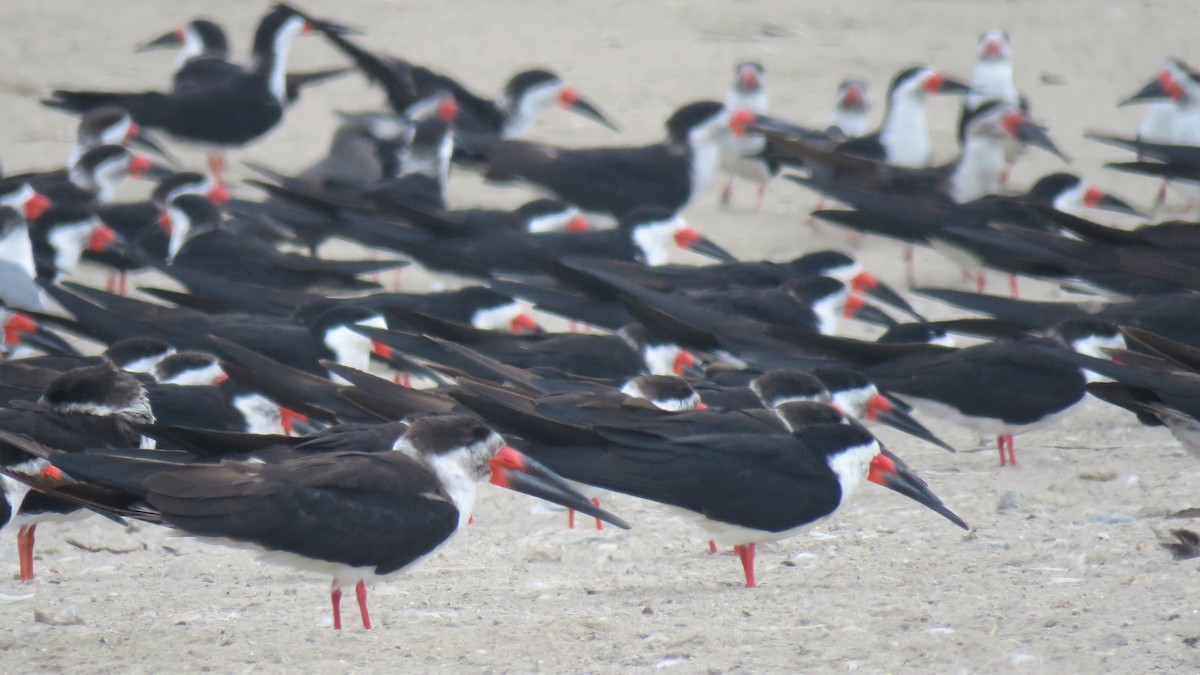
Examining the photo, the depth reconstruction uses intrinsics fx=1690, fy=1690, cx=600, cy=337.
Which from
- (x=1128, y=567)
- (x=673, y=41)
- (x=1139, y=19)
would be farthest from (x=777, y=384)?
(x=1139, y=19)

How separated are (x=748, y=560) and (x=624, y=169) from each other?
5.34 meters

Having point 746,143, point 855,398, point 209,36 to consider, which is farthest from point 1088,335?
point 209,36

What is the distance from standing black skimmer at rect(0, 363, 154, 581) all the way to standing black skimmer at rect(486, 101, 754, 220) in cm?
485

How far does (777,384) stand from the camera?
252 inches

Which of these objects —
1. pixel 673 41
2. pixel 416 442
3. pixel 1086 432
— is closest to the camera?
pixel 416 442

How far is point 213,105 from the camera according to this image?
37.7ft

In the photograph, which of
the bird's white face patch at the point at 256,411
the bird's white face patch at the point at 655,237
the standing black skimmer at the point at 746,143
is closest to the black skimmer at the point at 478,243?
the bird's white face patch at the point at 655,237

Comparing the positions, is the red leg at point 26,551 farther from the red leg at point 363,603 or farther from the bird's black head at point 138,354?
the bird's black head at point 138,354

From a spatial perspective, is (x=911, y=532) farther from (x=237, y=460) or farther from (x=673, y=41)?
(x=673, y=41)

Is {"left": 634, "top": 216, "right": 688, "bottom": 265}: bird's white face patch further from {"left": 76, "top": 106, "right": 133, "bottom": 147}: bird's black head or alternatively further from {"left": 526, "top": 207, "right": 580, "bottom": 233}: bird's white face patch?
{"left": 76, "top": 106, "right": 133, "bottom": 147}: bird's black head

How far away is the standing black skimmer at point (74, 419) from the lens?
5.37 meters

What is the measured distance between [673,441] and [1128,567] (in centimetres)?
142

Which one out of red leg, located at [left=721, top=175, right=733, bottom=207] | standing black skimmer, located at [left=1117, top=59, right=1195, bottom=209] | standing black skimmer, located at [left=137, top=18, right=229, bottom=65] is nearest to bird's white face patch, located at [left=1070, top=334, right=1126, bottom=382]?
red leg, located at [left=721, top=175, right=733, bottom=207]

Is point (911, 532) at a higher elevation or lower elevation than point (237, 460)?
lower
